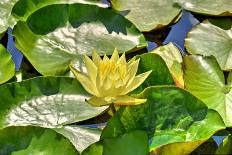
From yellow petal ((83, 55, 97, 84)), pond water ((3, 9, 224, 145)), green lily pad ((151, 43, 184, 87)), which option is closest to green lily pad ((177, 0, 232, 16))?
pond water ((3, 9, 224, 145))

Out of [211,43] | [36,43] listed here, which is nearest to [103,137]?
[36,43]

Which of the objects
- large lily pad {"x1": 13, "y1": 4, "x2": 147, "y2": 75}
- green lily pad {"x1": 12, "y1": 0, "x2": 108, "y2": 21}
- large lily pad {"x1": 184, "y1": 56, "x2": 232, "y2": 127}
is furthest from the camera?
green lily pad {"x1": 12, "y1": 0, "x2": 108, "y2": 21}

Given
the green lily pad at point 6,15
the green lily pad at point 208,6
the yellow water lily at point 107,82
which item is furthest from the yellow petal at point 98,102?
A: the green lily pad at point 208,6

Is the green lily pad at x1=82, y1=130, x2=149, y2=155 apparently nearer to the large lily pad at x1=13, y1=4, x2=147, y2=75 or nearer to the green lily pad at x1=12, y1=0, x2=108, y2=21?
the large lily pad at x1=13, y1=4, x2=147, y2=75

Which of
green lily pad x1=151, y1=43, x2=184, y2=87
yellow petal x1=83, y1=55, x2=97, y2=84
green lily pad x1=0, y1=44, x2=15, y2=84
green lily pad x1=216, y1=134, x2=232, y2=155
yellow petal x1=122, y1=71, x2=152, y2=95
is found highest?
yellow petal x1=83, y1=55, x2=97, y2=84

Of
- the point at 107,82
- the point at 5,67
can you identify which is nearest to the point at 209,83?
the point at 107,82

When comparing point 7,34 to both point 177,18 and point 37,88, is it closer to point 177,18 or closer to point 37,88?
point 37,88
